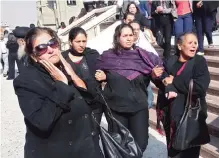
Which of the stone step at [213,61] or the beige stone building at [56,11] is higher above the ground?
the beige stone building at [56,11]

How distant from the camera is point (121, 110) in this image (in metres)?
3.42

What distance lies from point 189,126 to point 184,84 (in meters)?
0.40

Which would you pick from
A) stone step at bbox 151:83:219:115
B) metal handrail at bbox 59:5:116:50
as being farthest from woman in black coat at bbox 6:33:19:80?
stone step at bbox 151:83:219:115

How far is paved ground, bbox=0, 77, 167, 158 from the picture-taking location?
470 centimetres

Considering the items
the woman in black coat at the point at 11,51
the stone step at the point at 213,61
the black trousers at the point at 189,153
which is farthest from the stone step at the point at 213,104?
the woman in black coat at the point at 11,51

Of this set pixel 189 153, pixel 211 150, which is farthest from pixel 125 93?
pixel 211 150

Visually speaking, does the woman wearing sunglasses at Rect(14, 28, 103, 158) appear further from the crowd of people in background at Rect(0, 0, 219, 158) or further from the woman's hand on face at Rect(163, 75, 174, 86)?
the woman's hand on face at Rect(163, 75, 174, 86)

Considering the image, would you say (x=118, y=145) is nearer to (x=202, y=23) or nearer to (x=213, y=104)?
(x=213, y=104)

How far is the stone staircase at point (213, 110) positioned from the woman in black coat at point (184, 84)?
103cm

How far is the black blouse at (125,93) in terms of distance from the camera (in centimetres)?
339

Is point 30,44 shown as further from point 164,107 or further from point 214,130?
point 214,130

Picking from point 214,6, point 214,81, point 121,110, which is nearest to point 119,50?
point 121,110

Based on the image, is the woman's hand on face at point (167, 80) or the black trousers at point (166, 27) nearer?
the woman's hand on face at point (167, 80)

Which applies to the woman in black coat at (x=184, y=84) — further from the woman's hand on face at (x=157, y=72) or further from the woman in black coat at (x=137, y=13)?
the woman in black coat at (x=137, y=13)
